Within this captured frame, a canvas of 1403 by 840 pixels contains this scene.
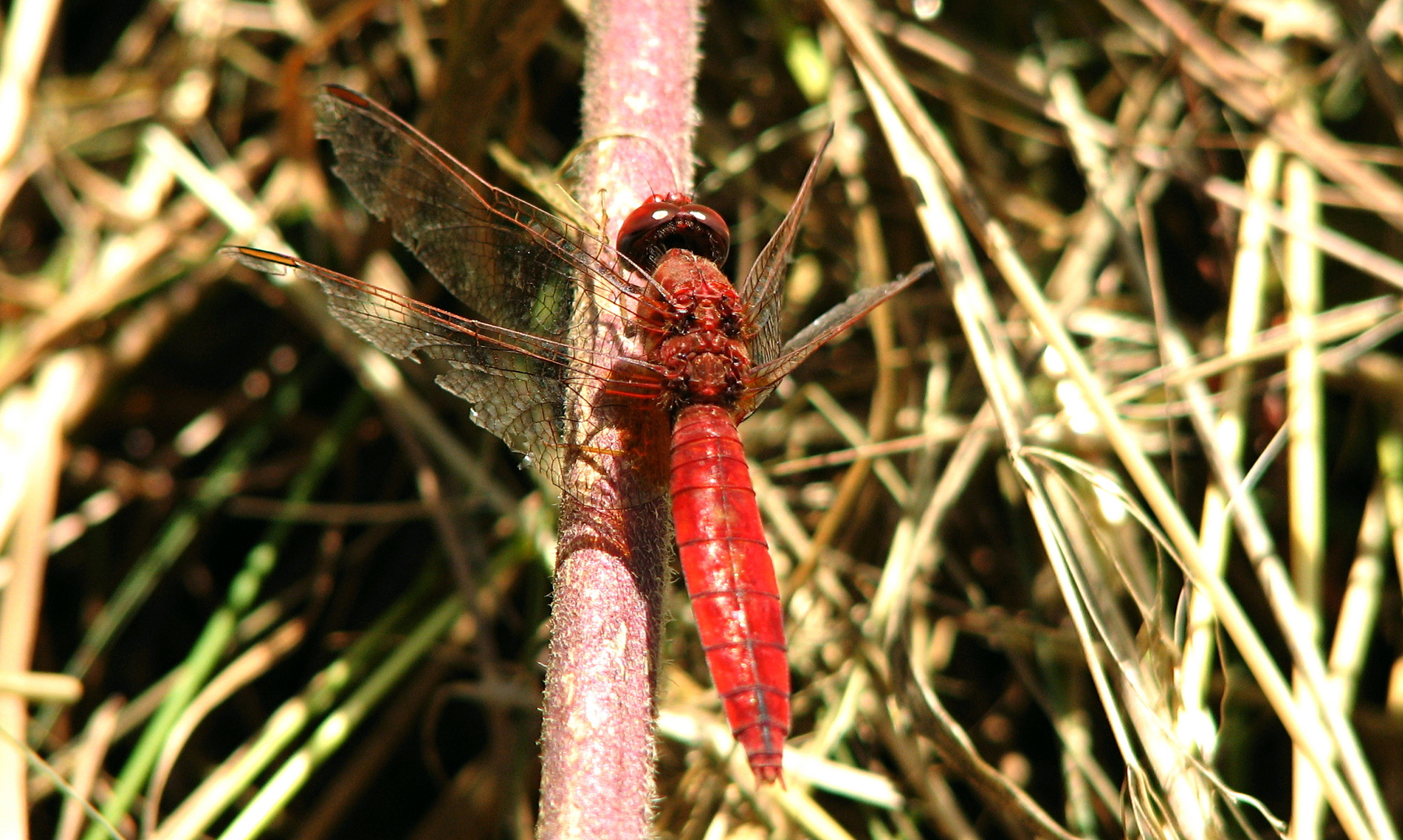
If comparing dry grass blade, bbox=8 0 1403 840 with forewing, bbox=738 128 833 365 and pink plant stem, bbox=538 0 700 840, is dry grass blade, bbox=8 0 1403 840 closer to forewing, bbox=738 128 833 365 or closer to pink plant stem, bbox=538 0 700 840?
pink plant stem, bbox=538 0 700 840

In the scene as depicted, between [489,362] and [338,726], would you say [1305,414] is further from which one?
[338,726]

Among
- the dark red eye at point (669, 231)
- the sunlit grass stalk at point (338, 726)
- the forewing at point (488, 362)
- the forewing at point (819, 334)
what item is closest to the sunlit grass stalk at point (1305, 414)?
the forewing at point (819, 334)

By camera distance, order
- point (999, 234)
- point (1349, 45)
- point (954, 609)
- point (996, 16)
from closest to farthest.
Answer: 1. point (999, 234)
2. point (954, 609)
3. point (1349, 45)
4. point (996, 16)

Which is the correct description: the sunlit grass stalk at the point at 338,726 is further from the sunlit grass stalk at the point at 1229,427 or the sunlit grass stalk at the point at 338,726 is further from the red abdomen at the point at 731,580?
the sunlit grass stalk at the point at 1229,427

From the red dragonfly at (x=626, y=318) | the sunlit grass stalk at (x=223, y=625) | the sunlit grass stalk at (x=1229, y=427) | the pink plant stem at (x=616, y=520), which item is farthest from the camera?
the sunlit grass stalk at (x=223, y=625)

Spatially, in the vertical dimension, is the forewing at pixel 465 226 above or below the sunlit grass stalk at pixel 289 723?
above

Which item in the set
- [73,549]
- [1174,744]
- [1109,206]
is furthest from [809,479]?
[73,549]

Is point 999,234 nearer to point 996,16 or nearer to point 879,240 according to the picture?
point 879,240

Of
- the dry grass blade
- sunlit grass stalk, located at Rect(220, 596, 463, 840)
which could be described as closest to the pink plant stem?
the dry grass blade
